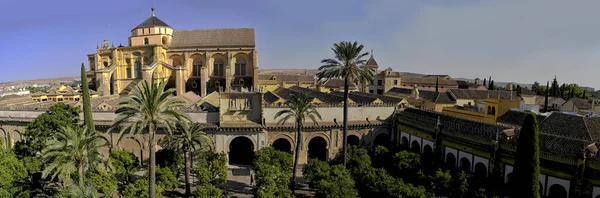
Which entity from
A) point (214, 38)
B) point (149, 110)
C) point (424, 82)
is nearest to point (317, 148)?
point (149, 110)

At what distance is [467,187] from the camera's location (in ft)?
66.5

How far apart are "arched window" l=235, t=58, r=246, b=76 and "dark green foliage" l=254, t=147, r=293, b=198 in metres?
28.8

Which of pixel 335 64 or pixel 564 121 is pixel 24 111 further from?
pixel 564 121

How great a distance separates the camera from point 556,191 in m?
19.6

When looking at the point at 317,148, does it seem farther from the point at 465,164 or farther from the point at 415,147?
the point at 465,164

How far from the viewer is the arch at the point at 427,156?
2610cm

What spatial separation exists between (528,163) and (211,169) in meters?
18.9

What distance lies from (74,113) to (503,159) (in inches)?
1302

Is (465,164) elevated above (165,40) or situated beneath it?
situated beneath

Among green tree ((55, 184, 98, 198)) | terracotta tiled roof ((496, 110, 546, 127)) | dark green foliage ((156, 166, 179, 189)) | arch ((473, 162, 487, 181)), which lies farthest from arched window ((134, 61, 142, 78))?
terracotta tiled roof ((496, 110, 546, 127))

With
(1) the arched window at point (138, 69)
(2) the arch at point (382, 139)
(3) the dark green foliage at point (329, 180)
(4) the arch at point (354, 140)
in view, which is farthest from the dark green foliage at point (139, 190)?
(1) the arched window at point (138, 69)

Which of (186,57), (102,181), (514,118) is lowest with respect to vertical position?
(102,181)

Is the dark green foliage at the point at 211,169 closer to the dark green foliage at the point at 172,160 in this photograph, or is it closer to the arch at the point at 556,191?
the dark green foliage at the point at 172,160

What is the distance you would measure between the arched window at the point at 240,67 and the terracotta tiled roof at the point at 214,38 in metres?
2.57
